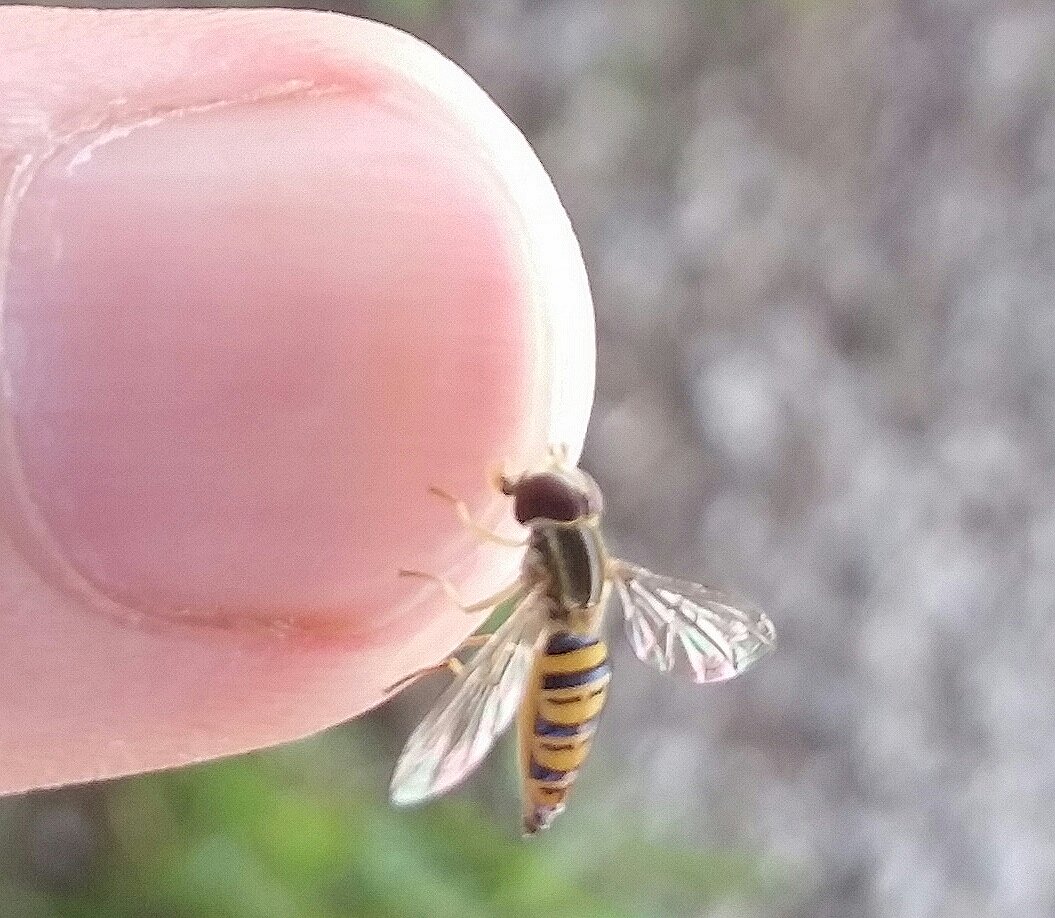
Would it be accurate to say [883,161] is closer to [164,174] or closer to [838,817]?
[838,817]

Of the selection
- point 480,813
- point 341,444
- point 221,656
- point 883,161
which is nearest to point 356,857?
point 480,813

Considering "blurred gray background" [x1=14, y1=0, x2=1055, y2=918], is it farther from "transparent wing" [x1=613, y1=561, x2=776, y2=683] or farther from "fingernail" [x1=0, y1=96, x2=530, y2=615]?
"fingernail" [x1=0, y1=96, x2=530, y2=615]

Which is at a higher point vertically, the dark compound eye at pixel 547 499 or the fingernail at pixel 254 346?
the fingernail at pixel 254 346

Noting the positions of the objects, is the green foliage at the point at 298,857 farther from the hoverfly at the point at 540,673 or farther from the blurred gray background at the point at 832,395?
the hoverfly at the point at 540,673

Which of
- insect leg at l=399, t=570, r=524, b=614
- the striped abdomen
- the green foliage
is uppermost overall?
insect leg at l=399, t=570, r=524, b=614

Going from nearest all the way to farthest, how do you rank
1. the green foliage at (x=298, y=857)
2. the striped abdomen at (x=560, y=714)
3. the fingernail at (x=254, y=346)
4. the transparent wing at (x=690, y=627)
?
1. the fingernail at (x=254, y=346)
2. the striped abdomen at (x=560, y=714)
3. the transparent wing at (x=690, y=627)
4. the green foliage at (x=298, y=857)

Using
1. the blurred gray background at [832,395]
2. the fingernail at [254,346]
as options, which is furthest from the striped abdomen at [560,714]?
the blurred gray background at [832,395]

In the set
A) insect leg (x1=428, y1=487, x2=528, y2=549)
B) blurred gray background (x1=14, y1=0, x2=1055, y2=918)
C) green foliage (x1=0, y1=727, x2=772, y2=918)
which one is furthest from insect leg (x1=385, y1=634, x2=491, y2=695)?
blurred gray background (x1=14, y1=0, x2=1055, y2=918)
